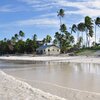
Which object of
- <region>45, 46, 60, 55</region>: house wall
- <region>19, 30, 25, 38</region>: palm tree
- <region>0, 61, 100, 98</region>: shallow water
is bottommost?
<region>0, 61, 100, 98</region>: shallow water

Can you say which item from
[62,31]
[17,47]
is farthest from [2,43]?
[62,31]

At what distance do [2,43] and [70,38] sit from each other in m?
39.4

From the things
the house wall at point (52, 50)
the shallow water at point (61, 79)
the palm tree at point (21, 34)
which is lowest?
the shallow water at point (61, 79)

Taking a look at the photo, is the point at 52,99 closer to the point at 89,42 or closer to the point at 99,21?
the point at 99,21

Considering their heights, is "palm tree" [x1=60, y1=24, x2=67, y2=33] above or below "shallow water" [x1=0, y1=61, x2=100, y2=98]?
above

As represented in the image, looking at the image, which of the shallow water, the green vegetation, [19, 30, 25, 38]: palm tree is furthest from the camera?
[19, 30, 25, 38]: palm tree

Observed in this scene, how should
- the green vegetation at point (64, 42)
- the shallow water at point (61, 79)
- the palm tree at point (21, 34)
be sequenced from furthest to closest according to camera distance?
the palm tree at point (21, 34)
the green vegetation at point (64, 42)
the shallow water at point (61, 79)

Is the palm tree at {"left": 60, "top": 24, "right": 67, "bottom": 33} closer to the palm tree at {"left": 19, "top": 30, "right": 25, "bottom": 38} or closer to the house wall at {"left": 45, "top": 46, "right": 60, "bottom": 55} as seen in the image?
the house wall at {"left": 45, "top": 46, "right": 60, "bottom": 55}

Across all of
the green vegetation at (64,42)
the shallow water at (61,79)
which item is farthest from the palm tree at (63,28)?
the shallow water at (61,79)

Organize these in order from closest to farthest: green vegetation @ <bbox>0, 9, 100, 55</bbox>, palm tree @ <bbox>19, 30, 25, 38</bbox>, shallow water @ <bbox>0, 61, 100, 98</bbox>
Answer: shallow water @ <bbox>0, 61, 100, 98</bbox>
green vegetation @ <bbox>0, 9, 100, 55</bbox>
palm tree @ <bbox>19, 30, 25, 38</bbox>

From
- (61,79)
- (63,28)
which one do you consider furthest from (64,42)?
(61,79)

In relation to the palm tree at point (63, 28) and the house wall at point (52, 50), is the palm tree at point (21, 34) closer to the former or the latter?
the house wall at point (52, 50)

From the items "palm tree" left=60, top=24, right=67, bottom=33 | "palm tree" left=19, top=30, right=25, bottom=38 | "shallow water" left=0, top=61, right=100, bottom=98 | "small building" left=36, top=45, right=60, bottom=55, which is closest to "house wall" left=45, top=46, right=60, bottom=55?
"small building" left=36, top=45, right=60, bottom=55

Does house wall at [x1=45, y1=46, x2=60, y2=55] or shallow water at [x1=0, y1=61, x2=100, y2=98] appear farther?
house wall at [x1=45, y1=46, x2=60, y2=55]
